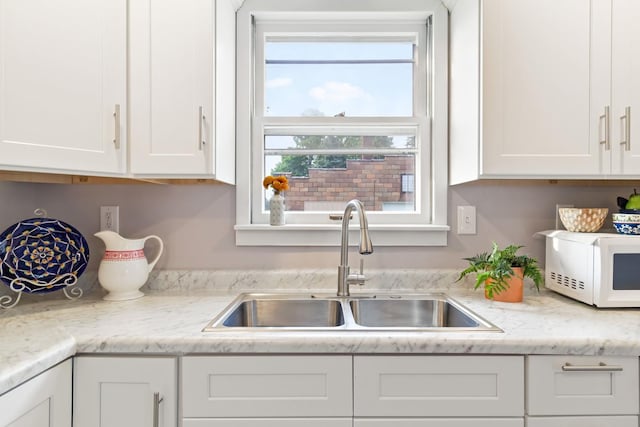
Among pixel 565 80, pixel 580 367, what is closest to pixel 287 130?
pixel 565 80

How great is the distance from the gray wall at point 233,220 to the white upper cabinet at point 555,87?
1.08 feet

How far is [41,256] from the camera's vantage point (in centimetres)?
139

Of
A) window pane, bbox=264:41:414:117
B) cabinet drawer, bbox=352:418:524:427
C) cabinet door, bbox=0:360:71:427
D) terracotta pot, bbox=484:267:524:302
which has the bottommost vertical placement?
cabinet drawer, bbox=352:418:524:427

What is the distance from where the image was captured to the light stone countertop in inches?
39.5

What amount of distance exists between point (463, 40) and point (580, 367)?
3.92ft

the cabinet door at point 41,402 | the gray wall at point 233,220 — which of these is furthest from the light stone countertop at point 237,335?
the gray wall at point 233,220

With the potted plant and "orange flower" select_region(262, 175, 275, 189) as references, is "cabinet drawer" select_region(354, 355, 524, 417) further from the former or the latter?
"orange flower" select_region(262, 175, 275, 189)

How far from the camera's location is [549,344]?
102 cm

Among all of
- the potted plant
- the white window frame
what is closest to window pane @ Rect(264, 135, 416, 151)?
the white window frame

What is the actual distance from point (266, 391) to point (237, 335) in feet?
0.55

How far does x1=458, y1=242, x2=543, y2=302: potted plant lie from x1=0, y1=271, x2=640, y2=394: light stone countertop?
0.16 feet

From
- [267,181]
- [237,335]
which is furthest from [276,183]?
[237,335]

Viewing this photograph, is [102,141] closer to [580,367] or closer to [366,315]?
[366,315]

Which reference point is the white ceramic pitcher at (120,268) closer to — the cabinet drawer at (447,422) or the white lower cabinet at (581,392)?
the cabinet drawer at (447,422)
